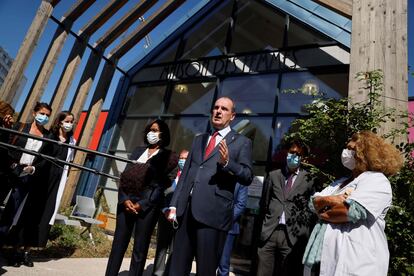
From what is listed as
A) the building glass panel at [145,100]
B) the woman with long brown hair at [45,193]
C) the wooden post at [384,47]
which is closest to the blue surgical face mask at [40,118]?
the woman with long brown hair at [45,193]

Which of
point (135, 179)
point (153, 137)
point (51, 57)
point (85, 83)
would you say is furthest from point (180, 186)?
point (85, 83)

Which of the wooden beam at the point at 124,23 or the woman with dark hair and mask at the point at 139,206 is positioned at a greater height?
the wooden beam at the point at 124,23

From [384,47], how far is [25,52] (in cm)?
587

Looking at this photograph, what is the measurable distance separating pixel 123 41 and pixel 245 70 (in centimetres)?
344

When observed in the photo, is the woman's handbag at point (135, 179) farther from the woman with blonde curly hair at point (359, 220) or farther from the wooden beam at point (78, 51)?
the wooden beam at point (78, 51)

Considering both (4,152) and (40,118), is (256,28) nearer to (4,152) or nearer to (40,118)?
(40,118)

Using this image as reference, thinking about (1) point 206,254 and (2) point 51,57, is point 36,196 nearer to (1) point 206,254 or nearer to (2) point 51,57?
(1) point 206,254

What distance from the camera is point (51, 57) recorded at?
6.01 meters

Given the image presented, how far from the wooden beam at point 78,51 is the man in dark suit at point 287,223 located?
5176 mm

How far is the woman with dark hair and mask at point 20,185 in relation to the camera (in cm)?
305

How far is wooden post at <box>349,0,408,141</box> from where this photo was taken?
10.6ft

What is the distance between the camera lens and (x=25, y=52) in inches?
212

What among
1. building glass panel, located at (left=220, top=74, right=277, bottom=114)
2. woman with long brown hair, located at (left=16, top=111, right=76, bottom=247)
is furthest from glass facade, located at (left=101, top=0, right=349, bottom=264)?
woman with long brown hair, located at (left=16, top=111, right=76, bottom=247)

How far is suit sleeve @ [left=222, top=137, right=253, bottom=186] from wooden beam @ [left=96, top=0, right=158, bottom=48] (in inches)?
231
